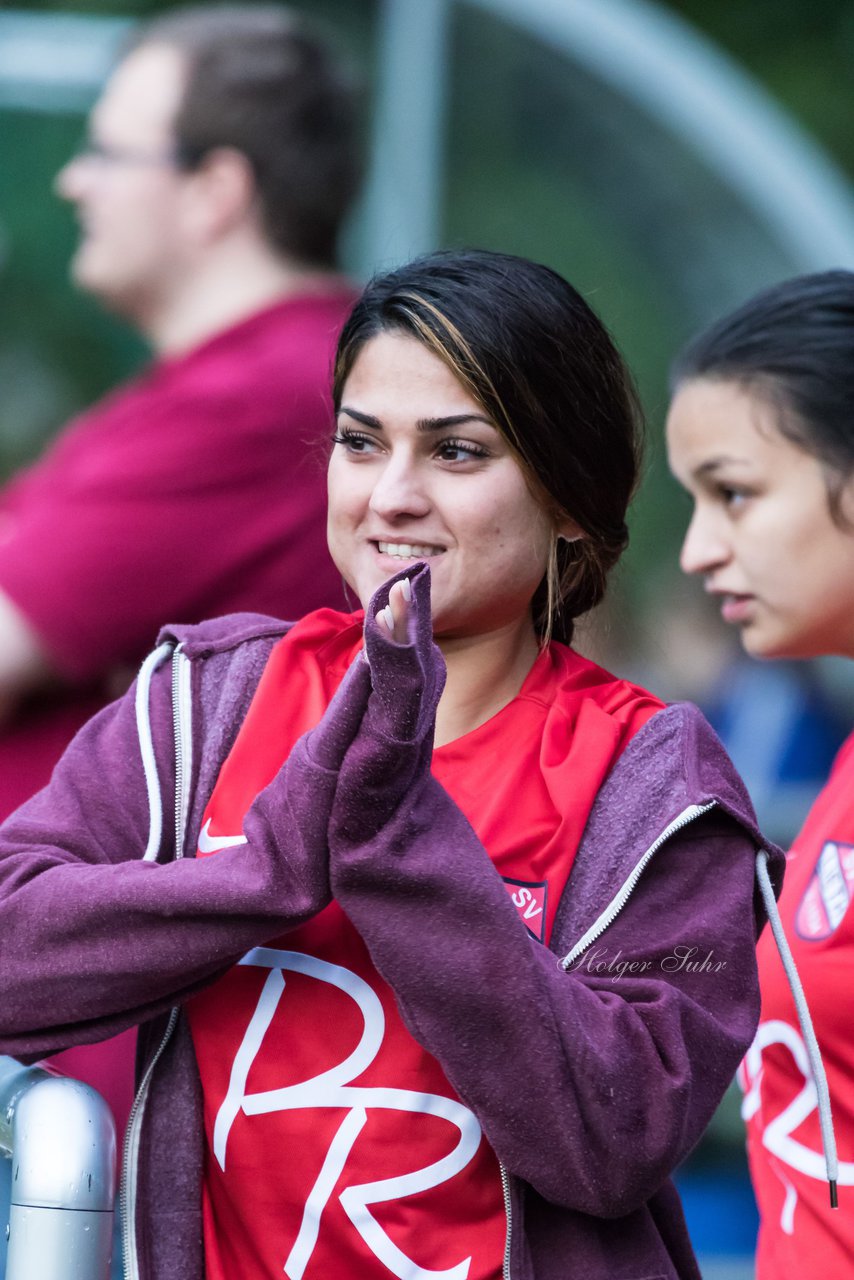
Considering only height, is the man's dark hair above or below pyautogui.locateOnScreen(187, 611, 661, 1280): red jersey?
above

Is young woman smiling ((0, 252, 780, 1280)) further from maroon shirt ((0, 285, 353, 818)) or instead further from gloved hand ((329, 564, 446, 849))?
maroon shirt ((0, 285, 353, 818))

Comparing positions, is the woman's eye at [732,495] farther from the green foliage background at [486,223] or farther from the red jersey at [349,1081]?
the green foliage background at [486,223]

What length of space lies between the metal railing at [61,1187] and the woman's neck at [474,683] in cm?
50

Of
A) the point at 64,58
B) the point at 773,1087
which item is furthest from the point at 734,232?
the point at 773,1087

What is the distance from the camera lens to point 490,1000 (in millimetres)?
1300

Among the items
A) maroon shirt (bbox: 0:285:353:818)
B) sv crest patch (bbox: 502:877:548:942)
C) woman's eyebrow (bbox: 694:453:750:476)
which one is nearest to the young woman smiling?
sv crest patch (bbox: 502:877:548:942)

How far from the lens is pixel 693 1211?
4.17 metres

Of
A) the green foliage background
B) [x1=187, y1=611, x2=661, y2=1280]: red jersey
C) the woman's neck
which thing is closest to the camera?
[x1=187, y1=611, x2=661, y2=1280]: red jersey

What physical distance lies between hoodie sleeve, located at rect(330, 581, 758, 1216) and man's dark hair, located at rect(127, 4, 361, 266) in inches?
60.5

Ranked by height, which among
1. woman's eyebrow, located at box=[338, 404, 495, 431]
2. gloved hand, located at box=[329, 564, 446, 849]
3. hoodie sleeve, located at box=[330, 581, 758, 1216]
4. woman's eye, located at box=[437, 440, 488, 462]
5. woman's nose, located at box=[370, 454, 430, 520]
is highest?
woman's eyebrow, located at box=[338, 404, 495, 431]

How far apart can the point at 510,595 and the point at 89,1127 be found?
0.63 m

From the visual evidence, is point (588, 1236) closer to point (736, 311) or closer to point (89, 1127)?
point (89, 1127)

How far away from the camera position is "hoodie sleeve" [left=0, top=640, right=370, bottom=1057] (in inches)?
52.1

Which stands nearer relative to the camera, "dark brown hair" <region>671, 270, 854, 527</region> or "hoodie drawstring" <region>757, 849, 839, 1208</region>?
"hoodie drawstring" <region>757, 849, 839, 1208</region>
